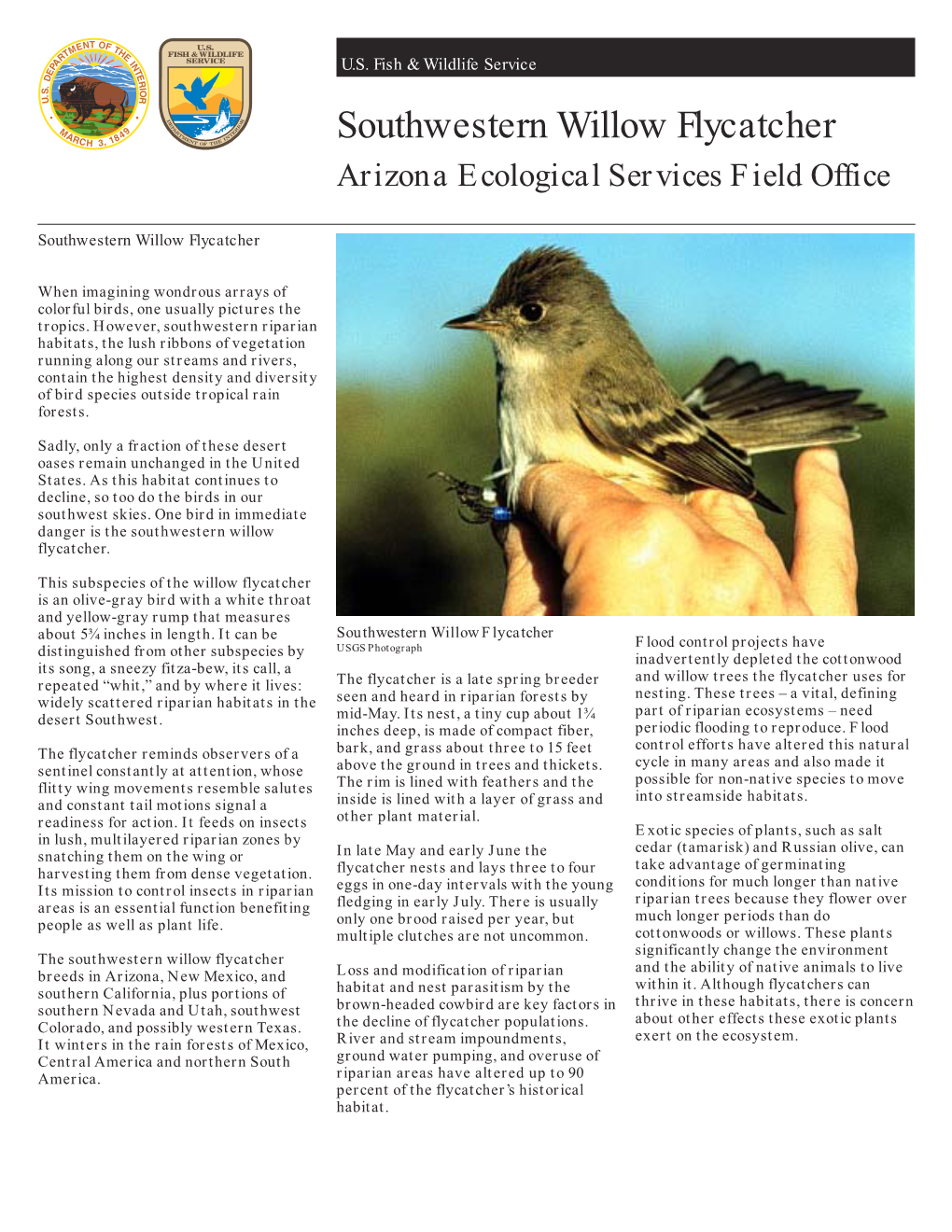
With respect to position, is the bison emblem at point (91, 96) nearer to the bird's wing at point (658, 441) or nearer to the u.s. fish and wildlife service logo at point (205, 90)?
the u.s. fish and wildlife service logo at point (205, 90)

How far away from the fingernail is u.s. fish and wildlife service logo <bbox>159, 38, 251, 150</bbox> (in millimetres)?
2111

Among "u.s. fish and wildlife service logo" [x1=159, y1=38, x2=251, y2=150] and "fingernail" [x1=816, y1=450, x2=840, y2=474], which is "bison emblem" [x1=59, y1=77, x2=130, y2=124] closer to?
"u.s. fish and wildlife service logo" [x1=159, y1=38, x2=251, y2=150]

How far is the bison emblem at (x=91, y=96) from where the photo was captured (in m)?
2.50

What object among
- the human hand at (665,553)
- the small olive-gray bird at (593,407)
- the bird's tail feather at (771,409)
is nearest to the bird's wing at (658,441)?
the small olive-gray bird at (593,407)

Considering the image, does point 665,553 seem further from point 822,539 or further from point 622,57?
point 622,57

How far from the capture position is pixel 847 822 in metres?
2.41

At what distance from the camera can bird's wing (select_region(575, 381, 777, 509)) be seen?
3.21m

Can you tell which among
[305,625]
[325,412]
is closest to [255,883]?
[305,625]

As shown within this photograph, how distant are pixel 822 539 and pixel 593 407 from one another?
842mm

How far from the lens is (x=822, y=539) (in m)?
3.10

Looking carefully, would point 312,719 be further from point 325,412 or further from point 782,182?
point 782,182

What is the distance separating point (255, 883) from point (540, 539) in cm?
129

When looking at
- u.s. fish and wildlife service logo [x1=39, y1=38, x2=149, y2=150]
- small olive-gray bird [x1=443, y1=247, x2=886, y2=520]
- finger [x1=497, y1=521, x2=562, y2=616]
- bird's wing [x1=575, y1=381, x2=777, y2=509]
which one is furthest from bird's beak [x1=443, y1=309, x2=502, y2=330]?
u.s. fish and wildlife service logo [x1=39, y1=38, x2=149, y2=150]

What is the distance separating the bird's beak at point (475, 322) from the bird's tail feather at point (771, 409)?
0.88 meters
